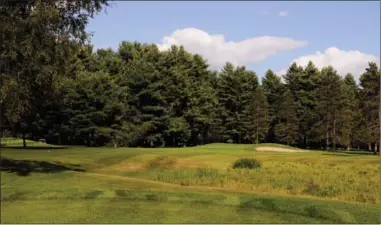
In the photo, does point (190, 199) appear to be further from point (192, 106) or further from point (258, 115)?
point (258, 115)

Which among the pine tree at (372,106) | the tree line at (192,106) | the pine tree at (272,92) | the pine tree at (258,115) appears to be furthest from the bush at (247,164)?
the pine tree at (272,92)

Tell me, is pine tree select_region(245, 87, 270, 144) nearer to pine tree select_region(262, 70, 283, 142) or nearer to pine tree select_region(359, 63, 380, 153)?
pine tree select_region(262, 70, 283, 142)

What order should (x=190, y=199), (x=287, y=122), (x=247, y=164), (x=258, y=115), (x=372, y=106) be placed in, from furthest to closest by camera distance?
(x=287, y=122) → (x=258, y=115) → (x=372, y=106) → (x=247, y=164) → (x=190, y=199)

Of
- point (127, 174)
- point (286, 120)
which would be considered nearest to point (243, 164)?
point (127, 174)

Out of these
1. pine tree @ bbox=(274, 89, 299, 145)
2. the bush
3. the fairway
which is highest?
pine tree @ bbox=(274, 89, 299, 145)

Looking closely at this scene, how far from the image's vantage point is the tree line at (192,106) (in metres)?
69.6

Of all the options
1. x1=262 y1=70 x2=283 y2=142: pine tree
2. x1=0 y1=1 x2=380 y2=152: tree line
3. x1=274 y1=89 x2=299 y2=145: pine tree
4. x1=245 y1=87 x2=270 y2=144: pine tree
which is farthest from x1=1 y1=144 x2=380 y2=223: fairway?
x1=262 y1=70 x2=283 y2=142: pine tree

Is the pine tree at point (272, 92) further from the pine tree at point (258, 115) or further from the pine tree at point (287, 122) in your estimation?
the pine tree at point (258, 115)

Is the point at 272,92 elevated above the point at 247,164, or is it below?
above

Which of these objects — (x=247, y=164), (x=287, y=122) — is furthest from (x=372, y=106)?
(x=247, y=164)

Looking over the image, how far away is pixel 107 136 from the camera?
72375 millimetres

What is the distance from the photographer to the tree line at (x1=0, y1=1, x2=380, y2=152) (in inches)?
2739

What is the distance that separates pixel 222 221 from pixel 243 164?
21033 millimetres

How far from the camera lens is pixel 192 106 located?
84250mm
